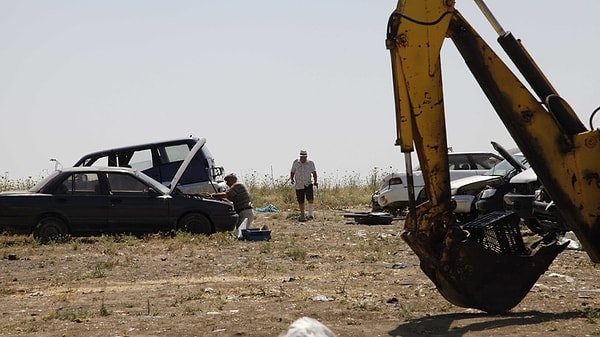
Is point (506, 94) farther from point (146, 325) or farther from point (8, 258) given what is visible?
point (8, 258)

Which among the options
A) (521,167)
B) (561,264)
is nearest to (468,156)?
(521,167)

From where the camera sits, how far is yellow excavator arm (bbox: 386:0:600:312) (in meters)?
11.1

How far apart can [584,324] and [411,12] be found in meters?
3.41

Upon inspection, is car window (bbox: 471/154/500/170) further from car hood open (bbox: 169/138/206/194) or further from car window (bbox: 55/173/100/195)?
car window (bbox: 55/173/100/195)

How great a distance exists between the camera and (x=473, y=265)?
11055mm

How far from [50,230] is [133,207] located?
170 cm

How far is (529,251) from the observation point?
11.7 meters

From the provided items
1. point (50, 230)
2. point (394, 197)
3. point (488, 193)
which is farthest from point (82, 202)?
point (394, 197)

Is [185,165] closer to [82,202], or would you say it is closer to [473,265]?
[82,202]

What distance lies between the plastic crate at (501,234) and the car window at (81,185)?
40.5 ft

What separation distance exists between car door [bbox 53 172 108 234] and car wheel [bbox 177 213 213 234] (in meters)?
1.60

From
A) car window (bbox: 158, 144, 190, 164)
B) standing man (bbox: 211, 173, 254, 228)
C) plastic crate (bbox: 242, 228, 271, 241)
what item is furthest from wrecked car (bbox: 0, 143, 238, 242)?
car window (bbox: 158, 144, 190, 164)

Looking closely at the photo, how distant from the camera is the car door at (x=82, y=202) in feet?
72.6

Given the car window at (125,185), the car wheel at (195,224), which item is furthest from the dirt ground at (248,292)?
the car window at (125,185)
